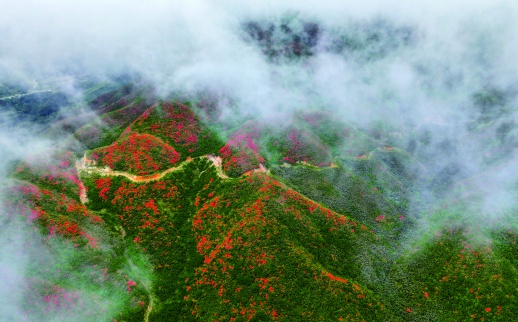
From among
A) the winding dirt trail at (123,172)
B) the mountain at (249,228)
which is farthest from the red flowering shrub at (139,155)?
the winding dirt trail at (123,172)

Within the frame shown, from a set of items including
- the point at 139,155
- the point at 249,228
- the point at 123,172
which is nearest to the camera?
the point at 249,228

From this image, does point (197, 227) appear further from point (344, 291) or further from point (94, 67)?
point (94, 67)

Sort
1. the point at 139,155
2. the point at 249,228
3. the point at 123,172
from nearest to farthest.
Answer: the point at 249,228 → the point at 123,172 → the point at 139,155

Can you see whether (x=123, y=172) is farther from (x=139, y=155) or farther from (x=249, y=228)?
(x=249, y=228)

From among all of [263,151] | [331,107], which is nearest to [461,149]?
[331,107]

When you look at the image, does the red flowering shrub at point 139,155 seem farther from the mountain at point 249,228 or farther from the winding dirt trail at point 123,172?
the winding dirt trail at point 123,172

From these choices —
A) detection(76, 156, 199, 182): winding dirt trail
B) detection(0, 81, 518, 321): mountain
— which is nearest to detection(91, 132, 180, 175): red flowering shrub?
detection(0, 81, 518, 321): mountain

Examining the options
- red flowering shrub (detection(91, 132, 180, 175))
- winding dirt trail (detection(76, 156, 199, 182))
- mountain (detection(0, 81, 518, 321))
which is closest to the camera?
mountain (detection(0, 81, 518, 321))

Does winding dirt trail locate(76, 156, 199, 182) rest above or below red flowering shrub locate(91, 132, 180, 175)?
below

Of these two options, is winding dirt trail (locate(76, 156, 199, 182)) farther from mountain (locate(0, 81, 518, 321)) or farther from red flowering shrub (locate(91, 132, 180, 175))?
red flowering shrub (locate(91, 132, 180, 175))

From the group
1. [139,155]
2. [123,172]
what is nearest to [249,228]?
[139,155]

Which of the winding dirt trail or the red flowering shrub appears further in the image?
the red flowering shrub
